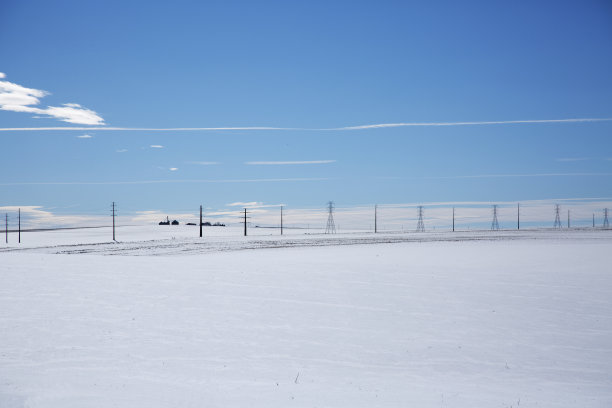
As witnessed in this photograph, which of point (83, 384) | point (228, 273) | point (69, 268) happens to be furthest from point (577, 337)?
point (69, 268)

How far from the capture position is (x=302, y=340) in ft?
36.5

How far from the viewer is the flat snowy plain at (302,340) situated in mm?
8320

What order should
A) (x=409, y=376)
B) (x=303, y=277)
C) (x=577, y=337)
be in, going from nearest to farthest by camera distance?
(x=409, y=376) < (x=577, y=337) < (x=303, y=277)

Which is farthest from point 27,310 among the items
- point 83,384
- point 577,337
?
point 577,337

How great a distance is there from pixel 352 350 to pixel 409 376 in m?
1.66

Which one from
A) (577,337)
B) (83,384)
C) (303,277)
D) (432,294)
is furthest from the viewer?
(303,277)

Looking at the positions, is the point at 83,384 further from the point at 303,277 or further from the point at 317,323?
the point at 303,277

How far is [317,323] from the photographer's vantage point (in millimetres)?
12461

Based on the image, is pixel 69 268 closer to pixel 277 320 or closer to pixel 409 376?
pixel 277 320

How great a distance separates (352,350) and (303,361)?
1.32 metres

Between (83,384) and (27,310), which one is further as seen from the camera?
(27,310)

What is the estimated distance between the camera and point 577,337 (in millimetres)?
11648

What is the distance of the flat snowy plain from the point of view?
8320 mm

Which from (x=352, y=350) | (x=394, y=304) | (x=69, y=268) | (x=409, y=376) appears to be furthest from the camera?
(x=69, y=268)
